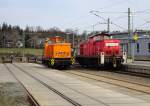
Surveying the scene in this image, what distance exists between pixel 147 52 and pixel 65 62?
40.4m

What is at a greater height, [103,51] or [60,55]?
[103,51]

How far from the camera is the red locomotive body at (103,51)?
36.8 meters

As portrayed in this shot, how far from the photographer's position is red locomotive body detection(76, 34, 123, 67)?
121 ft

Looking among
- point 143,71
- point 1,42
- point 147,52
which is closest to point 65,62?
point 143,71

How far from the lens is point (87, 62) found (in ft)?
140

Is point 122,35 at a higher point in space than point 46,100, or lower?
higher

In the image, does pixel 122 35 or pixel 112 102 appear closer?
pixel 112 102

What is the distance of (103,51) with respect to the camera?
3775 centimetres

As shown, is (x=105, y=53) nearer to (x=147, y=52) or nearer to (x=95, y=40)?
(x=95, y=40)

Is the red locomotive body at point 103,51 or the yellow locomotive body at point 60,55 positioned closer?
the red locomotive body at point 103,51

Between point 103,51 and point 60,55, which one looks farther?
point 60,55

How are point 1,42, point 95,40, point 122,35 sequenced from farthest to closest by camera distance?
point 1,42, point 122,35, point 95,40

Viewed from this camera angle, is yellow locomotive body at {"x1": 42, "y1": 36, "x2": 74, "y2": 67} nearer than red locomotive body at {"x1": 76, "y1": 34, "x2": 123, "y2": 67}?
No

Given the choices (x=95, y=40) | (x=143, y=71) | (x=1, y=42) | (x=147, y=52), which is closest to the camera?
(x=143, y=71)
